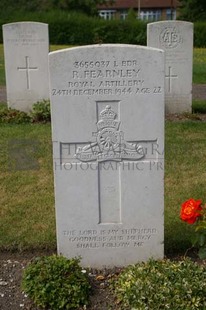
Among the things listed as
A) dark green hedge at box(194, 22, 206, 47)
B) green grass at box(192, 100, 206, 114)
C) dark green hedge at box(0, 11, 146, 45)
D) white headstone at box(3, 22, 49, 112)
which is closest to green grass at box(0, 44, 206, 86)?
green grass at box(192, 100, 206, 114)

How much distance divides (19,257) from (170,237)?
1291mm

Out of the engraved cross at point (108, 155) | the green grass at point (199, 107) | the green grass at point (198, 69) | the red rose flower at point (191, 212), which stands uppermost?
the engraved cross at point (108, 155)

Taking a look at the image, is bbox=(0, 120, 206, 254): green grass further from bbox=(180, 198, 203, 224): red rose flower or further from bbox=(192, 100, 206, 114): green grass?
bbox=(192, 100, 206, 114): green grass

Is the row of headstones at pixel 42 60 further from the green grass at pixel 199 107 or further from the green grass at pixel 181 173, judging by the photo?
the green grass at pixel 181 173

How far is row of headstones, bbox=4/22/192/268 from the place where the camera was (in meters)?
3.87

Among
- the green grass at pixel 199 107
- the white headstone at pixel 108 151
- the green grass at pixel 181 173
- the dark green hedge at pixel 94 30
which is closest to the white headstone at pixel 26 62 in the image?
the green grass at pixel 181 173

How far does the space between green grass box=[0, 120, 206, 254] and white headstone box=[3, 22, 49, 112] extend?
4.56ft

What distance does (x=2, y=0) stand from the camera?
45.2 m

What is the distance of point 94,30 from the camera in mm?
28188

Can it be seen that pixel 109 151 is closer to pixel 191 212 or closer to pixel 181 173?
pixel 191 212

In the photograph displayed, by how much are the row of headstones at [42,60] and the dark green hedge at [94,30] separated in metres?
17.5

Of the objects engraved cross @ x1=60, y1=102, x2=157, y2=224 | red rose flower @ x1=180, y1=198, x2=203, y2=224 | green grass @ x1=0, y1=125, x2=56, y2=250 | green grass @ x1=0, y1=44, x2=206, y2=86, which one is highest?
engraved cross @ x1=60, y1=102, x2=157, y2=224

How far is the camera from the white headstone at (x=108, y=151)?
3865 millimetres

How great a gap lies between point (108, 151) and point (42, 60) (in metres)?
6.41
